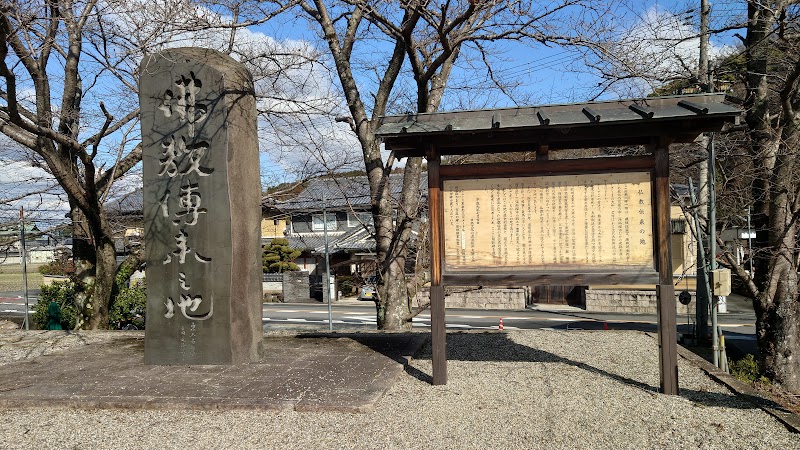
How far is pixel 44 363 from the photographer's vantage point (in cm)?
735

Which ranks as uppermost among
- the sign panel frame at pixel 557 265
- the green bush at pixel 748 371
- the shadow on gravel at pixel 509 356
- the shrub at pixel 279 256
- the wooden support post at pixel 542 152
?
the wooden support post at pixel 542 152

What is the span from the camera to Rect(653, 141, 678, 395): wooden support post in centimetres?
546

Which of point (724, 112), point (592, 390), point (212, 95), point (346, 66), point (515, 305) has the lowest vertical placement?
point (515, 305)

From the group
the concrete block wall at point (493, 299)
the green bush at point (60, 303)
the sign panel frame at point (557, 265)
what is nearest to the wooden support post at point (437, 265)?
the sign panel frame at point (557, 265)

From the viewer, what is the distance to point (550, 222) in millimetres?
5832

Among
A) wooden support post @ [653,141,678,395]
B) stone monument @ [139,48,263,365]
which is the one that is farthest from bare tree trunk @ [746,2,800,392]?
stone monument @ [139,48,263,365]

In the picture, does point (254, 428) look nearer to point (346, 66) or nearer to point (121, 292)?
point (346, 66)

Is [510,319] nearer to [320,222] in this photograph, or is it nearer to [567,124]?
[320,222]

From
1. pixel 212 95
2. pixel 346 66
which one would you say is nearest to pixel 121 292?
pixel 346 66

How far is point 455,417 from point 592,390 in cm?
170

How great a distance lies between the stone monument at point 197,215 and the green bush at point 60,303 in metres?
10.5

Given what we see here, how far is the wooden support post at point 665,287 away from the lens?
5.46 meters

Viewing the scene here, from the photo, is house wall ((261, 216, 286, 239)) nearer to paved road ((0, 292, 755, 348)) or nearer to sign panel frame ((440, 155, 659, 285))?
paved road ((0, 292, 755, 348))

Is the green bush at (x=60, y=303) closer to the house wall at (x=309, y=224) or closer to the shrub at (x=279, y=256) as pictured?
the shrub at (x=279, y=256)
